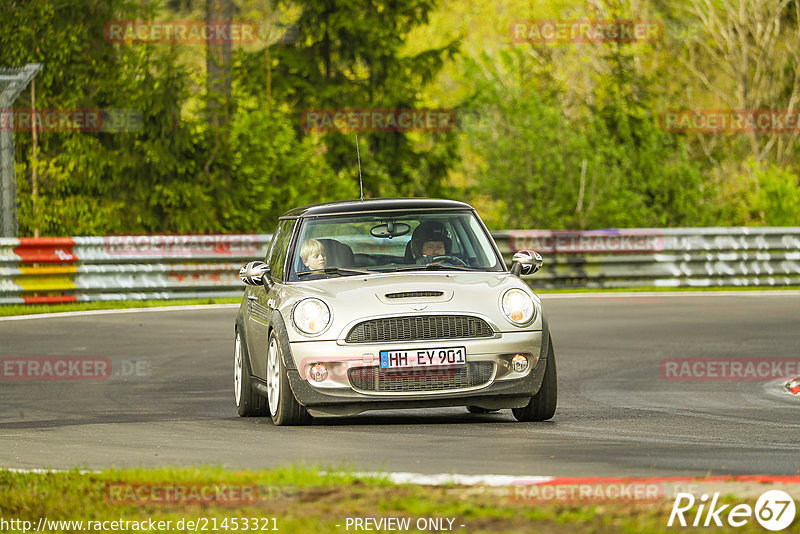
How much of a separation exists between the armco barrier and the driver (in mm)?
13296

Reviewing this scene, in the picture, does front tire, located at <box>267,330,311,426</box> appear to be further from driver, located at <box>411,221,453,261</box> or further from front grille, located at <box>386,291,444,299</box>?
driver, located at <box>411,221,453,261</box>

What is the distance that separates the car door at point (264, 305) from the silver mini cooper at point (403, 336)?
41mm

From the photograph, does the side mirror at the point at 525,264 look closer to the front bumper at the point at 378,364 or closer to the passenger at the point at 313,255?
the front bumper at the point at 378,364

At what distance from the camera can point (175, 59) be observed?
29188mm

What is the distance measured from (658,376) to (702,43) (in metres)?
34.2

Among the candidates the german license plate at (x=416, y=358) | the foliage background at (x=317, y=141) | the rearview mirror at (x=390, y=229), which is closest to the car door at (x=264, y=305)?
the rearview mirror at (x=390, y=229)

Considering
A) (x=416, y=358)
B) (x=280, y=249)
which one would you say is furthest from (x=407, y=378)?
(x=280, y=249)

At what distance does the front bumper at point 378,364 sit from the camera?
32.8 feet

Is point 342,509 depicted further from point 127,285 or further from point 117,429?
point 127,285

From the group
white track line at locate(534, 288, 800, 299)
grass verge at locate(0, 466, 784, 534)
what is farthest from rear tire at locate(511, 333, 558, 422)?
white track line at locate(534, 288, 800, 299)

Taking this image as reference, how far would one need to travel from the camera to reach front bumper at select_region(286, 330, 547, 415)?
32.8 feet

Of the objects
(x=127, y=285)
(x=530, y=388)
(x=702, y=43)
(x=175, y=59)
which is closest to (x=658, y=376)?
(x=530, y=388)

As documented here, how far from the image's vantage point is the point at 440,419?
10875mm

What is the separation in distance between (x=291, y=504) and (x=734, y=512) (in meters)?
1.85
